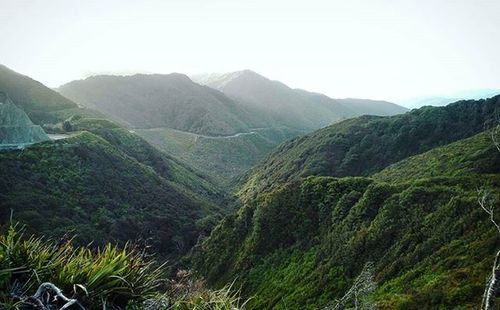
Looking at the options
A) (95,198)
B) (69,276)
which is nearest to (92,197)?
(95,198)

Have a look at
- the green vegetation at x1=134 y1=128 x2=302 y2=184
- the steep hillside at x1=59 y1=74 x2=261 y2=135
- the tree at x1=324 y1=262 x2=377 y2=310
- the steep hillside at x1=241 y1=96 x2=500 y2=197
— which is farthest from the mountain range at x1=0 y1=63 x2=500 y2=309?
the steep hillside at x1=59 y1=74 x2=261 y2=135

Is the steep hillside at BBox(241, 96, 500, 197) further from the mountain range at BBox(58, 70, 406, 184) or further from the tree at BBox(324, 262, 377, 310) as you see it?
the tree at BBox(324, 262, 377, 310)

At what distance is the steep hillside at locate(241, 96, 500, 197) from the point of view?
68.1m

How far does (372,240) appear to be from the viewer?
26953 millimetres

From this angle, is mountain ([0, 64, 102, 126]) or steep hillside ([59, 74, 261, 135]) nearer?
Result: mountain ([0, 64, 102, 126])

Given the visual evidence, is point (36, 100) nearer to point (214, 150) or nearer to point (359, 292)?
point (214, 150)

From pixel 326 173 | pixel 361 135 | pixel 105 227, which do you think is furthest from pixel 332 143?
pixel 105 227

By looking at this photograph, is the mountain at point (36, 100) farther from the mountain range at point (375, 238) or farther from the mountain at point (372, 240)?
the mountain at point (372, 240)

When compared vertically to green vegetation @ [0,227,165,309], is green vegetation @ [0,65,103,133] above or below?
below

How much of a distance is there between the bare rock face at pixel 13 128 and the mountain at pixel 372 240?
26.3 metres

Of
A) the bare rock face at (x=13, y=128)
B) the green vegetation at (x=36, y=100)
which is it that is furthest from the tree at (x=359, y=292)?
the green vegetation at (x=36, y=100)

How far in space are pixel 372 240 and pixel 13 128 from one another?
44.0 metres

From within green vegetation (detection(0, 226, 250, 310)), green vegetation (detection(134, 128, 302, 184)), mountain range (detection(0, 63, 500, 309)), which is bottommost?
green vegetation (detection(134, 128, 302, 184))

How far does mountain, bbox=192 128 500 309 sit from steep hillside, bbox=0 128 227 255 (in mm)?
9477
